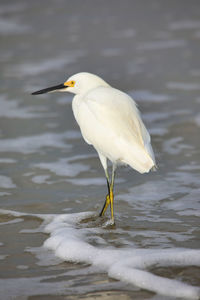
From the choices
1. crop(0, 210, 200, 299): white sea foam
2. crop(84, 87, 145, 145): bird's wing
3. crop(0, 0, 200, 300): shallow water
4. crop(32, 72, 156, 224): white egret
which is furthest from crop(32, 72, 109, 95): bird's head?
crop(0, 210, 200, 299): white sea foam

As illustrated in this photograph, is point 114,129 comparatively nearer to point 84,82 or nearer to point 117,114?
point 117,114

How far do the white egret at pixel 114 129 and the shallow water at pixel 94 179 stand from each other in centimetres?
42

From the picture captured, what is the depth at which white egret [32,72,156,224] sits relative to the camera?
13.6 ft

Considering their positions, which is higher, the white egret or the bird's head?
the bird's head

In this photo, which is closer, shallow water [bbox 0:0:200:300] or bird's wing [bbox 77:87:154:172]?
shallow water [bbox 0:0:200:300]

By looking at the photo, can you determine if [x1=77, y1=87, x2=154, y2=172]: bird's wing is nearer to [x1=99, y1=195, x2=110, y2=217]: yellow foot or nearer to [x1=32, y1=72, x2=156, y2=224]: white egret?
[x1=32, y1=72, x2=156, y2=224]: white egret

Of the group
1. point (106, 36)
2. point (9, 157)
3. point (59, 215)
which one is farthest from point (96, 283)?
point (106, 36)

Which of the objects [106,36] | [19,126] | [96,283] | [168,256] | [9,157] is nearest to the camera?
[96,283]

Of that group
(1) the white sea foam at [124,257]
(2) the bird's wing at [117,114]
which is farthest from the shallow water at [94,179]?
(2) the bird's wing at [117,114]

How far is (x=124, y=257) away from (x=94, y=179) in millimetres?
1871

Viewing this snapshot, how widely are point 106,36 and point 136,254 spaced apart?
27.1ft

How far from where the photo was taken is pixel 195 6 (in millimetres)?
13344

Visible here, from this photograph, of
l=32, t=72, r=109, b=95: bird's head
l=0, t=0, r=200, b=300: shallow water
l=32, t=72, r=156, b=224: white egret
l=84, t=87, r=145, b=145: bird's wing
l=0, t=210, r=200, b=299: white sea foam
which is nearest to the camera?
l=0, t=210, r=200, b=299: white sea foam

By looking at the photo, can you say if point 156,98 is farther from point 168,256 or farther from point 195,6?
point 195,6
